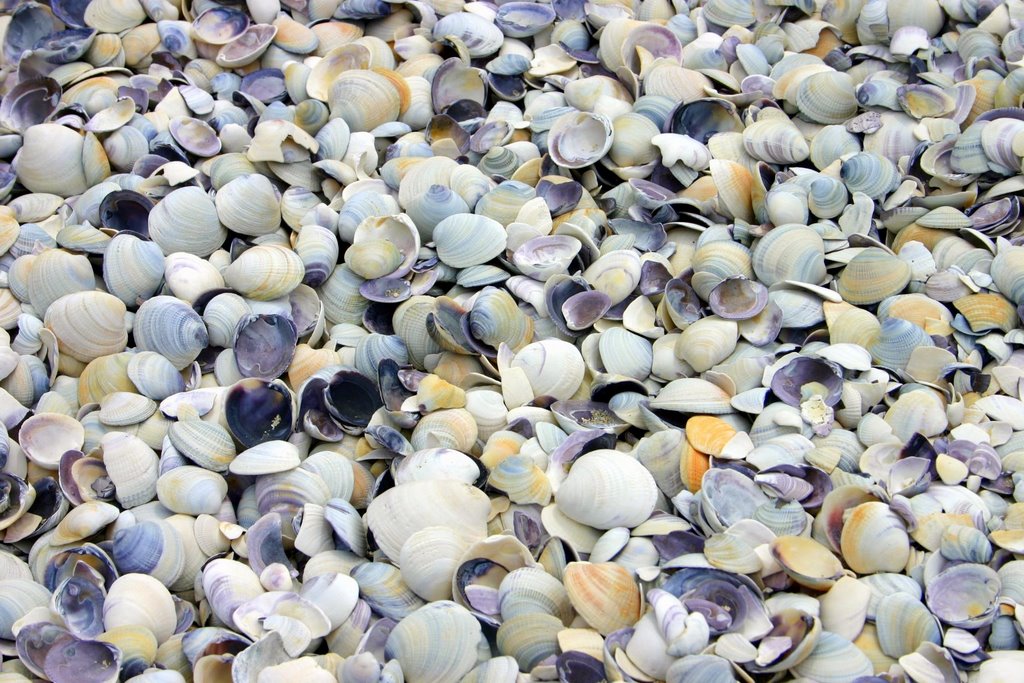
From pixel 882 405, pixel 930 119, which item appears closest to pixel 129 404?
pixel 882 405

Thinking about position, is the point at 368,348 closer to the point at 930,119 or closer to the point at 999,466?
the point at 999,466

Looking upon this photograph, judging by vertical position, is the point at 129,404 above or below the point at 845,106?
below

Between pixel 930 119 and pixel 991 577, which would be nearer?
pixel 991 577

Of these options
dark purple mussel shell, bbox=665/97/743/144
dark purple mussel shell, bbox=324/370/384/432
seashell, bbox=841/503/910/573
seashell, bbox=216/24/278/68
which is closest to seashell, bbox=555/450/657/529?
seashell, bbox=841/503/910/573

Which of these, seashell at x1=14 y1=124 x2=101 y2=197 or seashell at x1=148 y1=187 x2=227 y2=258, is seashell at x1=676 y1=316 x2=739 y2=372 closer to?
seashell at x1=148 y1=187 x2=227 y2=258

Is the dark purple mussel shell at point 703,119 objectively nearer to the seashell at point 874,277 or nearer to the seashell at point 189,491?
the seashell at point 874,277

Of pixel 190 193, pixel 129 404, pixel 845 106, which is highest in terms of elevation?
pixel 845 106

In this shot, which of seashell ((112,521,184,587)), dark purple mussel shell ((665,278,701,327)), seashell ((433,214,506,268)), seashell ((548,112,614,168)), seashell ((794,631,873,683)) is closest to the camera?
seashell ((794,631,873,683))

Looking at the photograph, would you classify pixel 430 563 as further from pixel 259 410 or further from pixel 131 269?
pixel 131 269
